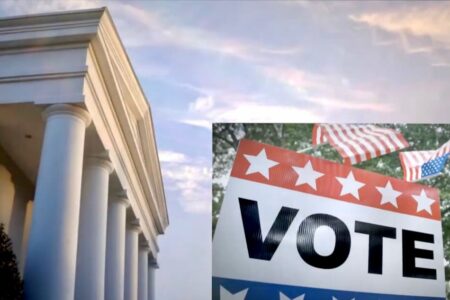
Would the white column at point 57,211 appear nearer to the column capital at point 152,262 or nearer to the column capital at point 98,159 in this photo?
the column capital at point 98,159

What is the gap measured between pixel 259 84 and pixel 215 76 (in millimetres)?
1537

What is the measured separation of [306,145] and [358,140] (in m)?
1.79

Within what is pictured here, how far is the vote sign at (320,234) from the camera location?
16500mm

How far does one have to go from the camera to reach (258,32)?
722 inches

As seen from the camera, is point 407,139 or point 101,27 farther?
point 407,139

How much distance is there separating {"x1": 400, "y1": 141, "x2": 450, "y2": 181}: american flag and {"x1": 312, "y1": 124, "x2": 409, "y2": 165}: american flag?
17.5 inches

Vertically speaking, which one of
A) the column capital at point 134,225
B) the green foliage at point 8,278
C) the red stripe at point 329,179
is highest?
the red stripe at point 329,179

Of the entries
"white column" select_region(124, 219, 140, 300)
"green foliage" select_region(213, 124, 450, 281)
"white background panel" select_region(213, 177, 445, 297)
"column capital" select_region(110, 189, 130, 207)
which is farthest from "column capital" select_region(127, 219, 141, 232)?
"white background panel" select_region(213, 177, 445, 297)

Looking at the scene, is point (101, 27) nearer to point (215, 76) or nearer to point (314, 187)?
point (215, 76)

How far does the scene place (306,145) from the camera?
60.5 feet

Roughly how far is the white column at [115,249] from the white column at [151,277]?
5049mm

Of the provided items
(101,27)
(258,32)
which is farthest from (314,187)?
(101,27)

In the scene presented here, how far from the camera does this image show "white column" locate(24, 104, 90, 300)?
31.5 ft

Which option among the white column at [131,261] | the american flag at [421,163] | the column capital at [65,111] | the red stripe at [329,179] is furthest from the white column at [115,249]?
the american flag at [421,163]
